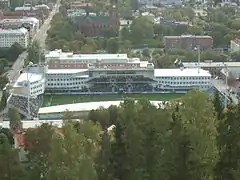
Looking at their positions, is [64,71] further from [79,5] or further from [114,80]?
[79,5]

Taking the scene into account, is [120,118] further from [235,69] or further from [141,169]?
[235,69]

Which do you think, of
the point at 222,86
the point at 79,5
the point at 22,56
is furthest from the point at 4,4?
the point at 222,86

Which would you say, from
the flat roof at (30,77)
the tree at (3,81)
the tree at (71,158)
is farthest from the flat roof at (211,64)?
the tree at (71,158)

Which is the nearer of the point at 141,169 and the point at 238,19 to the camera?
the point at 141,169

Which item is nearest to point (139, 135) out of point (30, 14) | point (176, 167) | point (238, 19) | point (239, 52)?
point (176, 167)

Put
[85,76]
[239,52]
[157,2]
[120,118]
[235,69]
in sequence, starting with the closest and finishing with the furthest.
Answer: [120,118], [85,76], [235,69], [239,52], [157,2]

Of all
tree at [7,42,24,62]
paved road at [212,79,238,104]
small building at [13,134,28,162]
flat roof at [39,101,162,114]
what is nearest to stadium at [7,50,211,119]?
paved road at [212,79,238,104]
